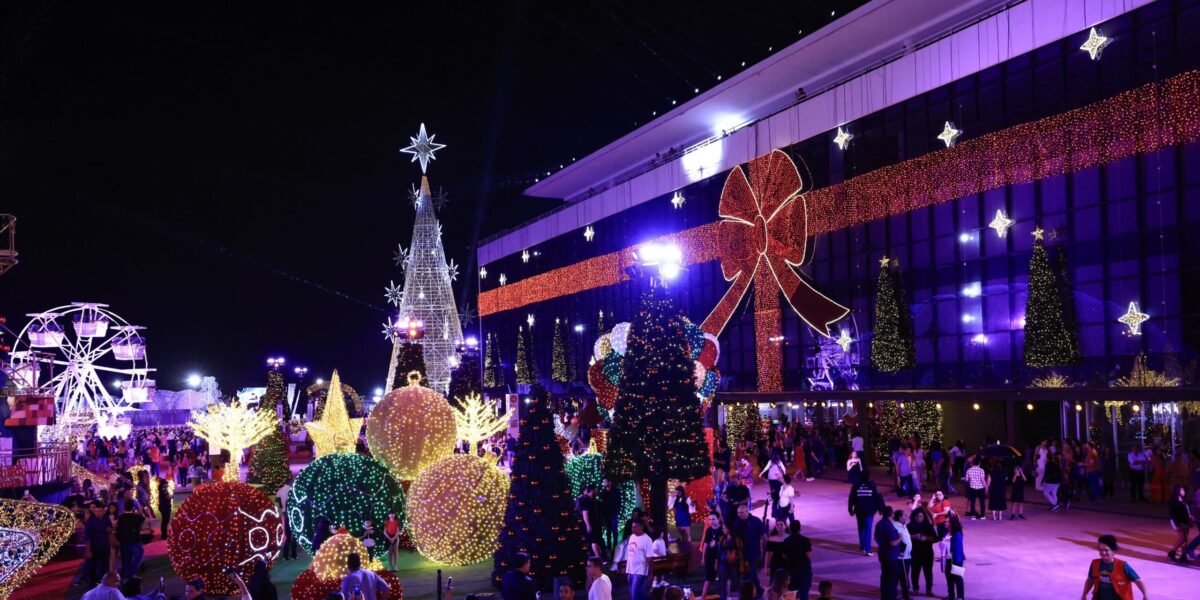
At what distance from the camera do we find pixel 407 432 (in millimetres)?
15609

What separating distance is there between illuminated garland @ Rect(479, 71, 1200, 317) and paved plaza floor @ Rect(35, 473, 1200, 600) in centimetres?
885

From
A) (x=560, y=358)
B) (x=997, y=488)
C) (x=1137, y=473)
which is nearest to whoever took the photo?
(x=997, y=488)

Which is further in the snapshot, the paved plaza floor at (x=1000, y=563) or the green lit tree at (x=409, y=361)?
the green lit tree at (x=409, y=361)

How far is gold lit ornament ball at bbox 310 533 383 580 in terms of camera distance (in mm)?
11977

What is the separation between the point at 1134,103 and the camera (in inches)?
911

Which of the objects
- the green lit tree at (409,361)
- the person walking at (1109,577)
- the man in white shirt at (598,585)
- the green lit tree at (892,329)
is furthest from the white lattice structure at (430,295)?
the person walking at (1109,577)

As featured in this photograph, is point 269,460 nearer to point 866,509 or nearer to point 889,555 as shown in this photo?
point 866,509

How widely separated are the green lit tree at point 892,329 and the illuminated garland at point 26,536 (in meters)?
24.5

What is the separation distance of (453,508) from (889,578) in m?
6.52

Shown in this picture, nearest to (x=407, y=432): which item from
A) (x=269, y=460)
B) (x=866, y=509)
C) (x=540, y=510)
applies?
(x=540, y=510)

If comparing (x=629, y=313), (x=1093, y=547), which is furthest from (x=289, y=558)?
(x=629, y=313)

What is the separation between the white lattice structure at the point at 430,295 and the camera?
127 ft

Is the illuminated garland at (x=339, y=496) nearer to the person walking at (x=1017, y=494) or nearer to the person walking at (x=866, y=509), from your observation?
the person walking at (x=866, y=509)

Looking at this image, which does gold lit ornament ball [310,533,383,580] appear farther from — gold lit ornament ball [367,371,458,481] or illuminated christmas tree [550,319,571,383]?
illuminated christmas tree [550,319,571,383]
